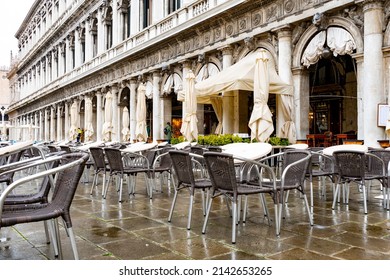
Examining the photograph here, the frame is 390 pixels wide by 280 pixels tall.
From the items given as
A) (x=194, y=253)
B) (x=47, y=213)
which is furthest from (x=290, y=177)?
(x=47, y=213)

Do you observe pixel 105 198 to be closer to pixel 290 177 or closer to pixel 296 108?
pixel 290 177

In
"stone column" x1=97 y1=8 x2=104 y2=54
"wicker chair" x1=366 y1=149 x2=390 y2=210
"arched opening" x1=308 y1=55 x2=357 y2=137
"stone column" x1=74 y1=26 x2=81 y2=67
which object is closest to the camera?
"wicker chair" x1=366 y1=149 x2=390 y2=210

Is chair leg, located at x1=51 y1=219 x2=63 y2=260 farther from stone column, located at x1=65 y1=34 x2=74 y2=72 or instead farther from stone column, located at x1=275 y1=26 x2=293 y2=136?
stone column, located at x1=65 y1=34 x2=74 y2=72

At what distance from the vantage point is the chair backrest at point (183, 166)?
12.6 ft

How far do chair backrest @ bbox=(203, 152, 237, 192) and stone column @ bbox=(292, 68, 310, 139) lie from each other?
24.3 ft

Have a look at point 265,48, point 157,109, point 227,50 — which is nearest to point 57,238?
point 265,48

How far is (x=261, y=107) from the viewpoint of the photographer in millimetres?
8016

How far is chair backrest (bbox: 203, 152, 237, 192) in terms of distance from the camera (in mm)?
3336

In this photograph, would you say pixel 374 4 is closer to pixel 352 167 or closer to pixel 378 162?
pixel 378 162

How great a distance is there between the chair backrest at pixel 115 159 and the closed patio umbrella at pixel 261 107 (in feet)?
10.9

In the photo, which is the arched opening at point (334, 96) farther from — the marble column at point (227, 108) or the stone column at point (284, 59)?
the stone column at point (284, 59)

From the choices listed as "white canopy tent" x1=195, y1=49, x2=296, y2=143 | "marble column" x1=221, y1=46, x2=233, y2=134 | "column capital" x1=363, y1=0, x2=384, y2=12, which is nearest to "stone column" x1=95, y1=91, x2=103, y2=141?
"marble column" x1=221, y1=46, x2=233, y2=134

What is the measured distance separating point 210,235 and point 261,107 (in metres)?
4.89

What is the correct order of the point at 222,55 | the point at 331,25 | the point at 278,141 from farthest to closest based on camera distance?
the point at 222,55, the point at 278,141, the point at 331,25
